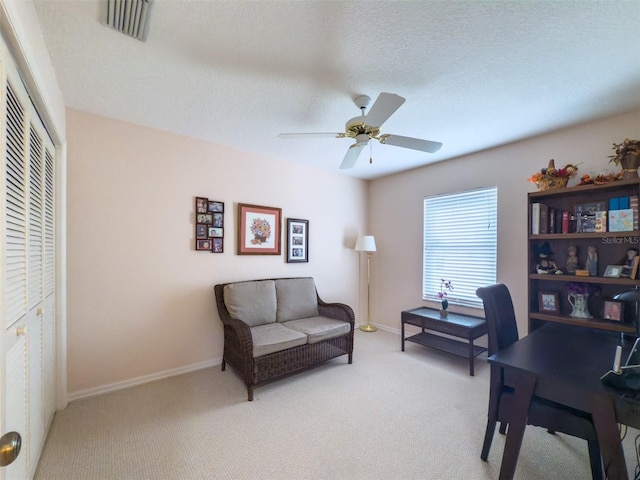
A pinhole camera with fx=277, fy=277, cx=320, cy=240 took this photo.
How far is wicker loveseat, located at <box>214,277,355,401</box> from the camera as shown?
246cm

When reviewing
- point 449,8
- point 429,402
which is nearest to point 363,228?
point 429,402

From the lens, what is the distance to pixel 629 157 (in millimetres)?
2139

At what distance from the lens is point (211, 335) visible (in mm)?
3057

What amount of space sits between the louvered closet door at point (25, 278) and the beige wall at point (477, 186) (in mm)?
3814

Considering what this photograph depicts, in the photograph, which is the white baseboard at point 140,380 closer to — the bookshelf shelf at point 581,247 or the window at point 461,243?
the window at point 461,243

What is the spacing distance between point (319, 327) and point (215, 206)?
175 cm

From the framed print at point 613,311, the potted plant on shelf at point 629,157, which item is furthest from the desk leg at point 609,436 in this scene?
the potted plant on shelf at point 629,157

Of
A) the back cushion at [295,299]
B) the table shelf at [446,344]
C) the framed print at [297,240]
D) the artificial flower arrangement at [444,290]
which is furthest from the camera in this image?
the framed print at [297,240]

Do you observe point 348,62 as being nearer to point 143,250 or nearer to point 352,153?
point 352,153

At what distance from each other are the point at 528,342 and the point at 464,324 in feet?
4.23

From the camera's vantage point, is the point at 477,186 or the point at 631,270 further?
the point at 477,186

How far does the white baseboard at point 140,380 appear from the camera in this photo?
2.36 meters

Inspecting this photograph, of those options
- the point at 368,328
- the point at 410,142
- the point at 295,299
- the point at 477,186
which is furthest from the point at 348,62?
the point at 368,328

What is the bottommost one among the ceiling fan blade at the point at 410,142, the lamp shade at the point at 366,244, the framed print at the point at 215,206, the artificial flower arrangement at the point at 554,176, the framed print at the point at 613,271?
the framed print at the point at 613,271
